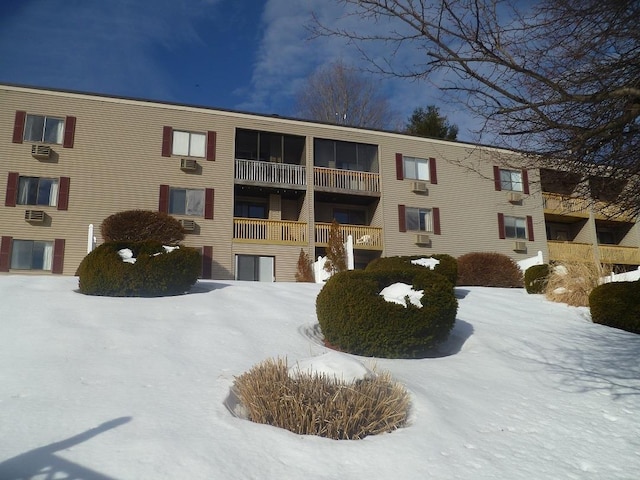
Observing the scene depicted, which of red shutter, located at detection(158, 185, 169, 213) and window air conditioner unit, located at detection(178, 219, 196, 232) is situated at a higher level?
red shutter, located at detection(158, 185, 169, 213)

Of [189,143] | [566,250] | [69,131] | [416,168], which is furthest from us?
[566,250]

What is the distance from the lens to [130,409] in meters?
4.41

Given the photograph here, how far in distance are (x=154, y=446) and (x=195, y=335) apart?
135 inches

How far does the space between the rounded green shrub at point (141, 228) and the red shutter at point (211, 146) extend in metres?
4.83

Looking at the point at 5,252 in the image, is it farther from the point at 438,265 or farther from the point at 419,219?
the point at 419,219

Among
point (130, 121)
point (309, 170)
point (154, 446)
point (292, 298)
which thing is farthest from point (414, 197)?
point (154, 446)

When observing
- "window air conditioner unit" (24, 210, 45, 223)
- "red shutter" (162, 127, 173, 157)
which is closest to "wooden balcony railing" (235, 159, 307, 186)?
"red shutter" (162, 127, 173, 157)

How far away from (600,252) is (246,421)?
28158mm

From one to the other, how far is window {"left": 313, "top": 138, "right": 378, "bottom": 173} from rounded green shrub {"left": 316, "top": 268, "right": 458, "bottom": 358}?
1714 centimetres

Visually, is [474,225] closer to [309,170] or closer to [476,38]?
[309,170]

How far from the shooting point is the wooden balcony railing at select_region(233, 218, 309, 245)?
70.1 ft

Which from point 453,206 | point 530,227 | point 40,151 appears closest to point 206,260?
point 40,151

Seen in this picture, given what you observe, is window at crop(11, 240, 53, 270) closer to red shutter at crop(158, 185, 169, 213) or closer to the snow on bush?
red shutter at crop(158, 185, 169, 213)

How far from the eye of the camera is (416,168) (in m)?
25.3
